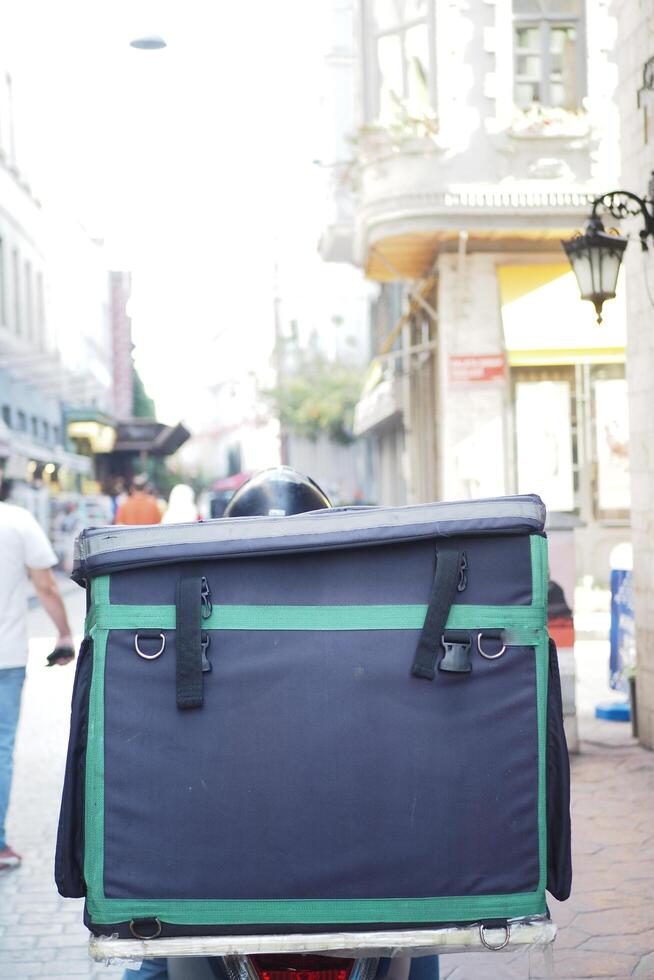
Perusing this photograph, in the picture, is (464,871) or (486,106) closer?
(464,871)

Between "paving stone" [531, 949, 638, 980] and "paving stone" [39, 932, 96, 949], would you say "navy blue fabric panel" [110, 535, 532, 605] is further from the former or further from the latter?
"paving stone" [39, 932, 96, 949]

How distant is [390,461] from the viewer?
101ft

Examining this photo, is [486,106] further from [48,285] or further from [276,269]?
[48,285]

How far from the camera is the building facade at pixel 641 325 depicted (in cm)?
840

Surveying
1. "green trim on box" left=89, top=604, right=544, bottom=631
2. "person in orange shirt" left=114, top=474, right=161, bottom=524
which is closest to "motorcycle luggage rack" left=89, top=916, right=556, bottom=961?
"green trim on box" left=89, top=604, right=544, bottom=631

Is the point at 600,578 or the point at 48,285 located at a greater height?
the point at 48,285

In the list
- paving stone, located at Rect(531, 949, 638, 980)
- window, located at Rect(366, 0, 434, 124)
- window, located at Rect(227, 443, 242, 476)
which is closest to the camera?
paving stone, located at Rect(531, 949, 638, 980)

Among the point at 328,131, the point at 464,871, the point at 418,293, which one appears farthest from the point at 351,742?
the point at 328,131

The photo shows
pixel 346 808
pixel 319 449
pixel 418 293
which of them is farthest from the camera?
pixel 319 449

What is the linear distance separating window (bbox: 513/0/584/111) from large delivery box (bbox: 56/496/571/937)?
1590 cm

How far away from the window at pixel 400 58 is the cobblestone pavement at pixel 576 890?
10725mm

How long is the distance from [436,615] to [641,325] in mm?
6604

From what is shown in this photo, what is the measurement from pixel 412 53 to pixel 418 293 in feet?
11.7

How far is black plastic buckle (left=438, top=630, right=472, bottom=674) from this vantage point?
2375 mm
